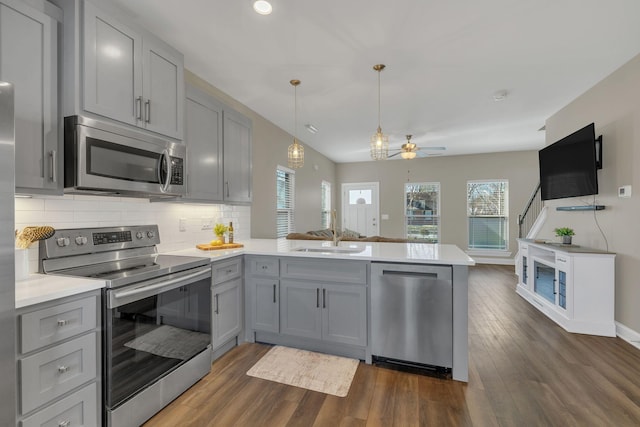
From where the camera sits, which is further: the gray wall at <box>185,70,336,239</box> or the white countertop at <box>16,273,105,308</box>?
the gray wall at <box>185,70,336,239</box>

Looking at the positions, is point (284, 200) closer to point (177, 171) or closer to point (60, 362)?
point (177, 171)

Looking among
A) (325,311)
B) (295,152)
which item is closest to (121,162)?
(295,152)

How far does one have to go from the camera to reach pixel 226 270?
2.52m

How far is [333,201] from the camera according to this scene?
8086 millimetres

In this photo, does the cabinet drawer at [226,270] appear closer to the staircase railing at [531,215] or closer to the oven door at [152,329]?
the oven door at [152,329]

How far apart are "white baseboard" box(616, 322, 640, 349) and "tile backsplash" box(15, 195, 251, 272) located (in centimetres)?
426

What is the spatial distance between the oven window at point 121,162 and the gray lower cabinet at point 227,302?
0.88 meters

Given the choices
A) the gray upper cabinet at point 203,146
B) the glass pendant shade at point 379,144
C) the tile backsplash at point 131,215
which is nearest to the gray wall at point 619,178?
the glass pendant shade at point 379,144

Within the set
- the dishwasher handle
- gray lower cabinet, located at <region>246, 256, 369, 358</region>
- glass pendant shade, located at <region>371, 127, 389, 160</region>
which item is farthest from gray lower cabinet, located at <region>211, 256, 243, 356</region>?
glass pendant shade, located at <region>371, 127, 389, 160</region>

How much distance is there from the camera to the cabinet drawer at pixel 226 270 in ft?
7.88

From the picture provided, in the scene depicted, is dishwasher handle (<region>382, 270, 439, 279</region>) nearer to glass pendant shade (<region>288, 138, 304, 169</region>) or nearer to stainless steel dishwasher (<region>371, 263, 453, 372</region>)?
stainless steel dishwasher (<region>371, 263, 453, 372</region>)

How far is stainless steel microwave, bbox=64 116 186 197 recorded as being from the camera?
5.35 feet

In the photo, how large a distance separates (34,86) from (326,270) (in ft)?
7.18

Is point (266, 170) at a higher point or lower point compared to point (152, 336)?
higher
